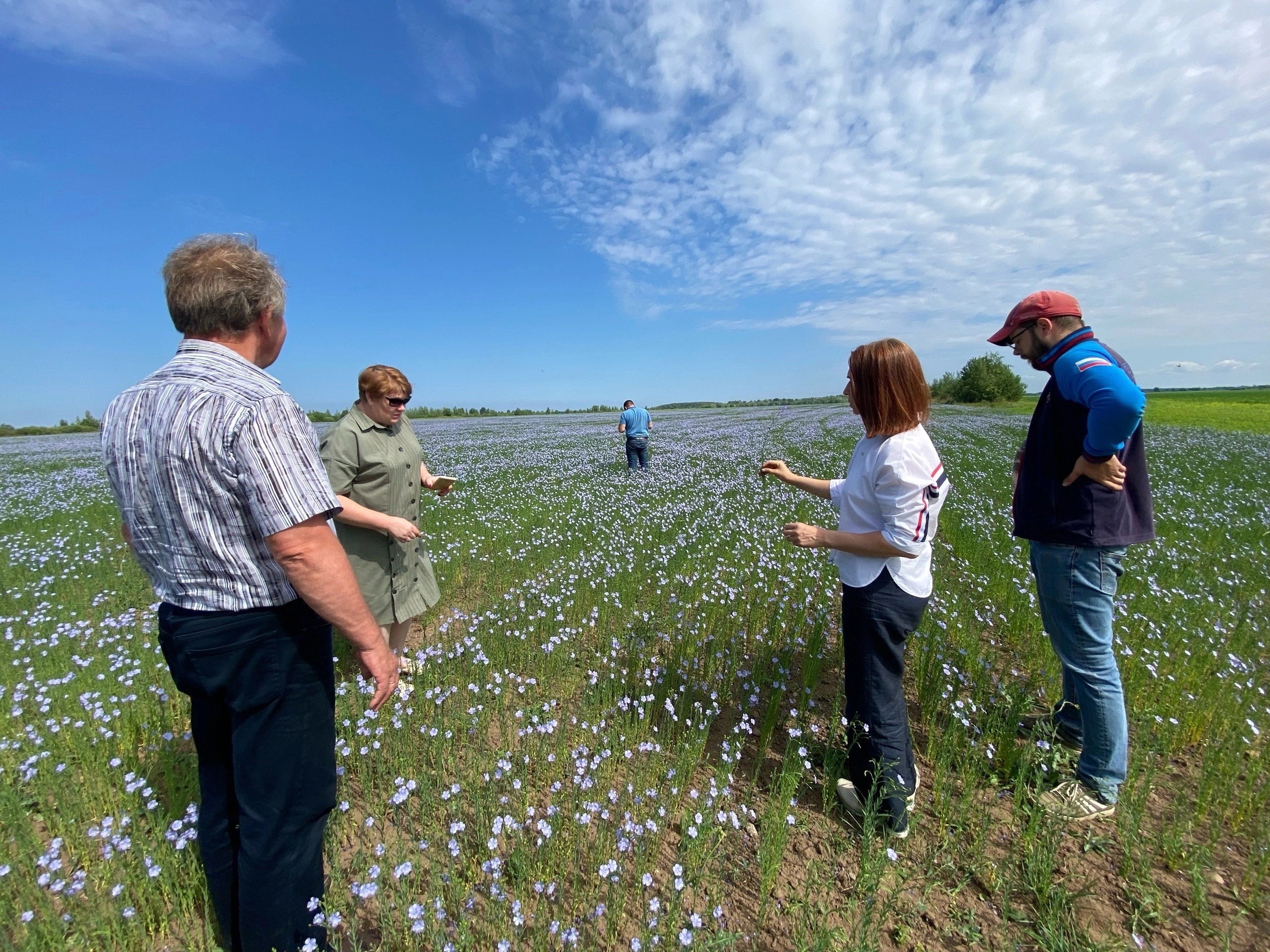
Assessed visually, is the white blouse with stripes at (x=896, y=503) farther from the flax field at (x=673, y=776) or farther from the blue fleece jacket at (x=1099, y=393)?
the flax field at (x=673, y=776)

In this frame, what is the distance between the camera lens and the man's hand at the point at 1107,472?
2459 millimetres

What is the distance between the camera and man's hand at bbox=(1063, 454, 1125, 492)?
2459 mm

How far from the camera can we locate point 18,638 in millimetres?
4520

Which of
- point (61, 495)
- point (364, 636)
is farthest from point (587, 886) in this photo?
point (61, 495)

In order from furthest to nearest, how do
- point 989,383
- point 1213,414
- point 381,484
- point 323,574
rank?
point 989,383
point 1213,414
point 381,484
point 323,574

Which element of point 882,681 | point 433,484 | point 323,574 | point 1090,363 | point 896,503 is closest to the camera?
point 323,574

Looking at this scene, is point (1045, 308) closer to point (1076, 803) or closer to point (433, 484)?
point (1076, 803)

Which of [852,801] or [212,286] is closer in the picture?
[212,286]

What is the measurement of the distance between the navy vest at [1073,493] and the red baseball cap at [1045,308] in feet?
0.97

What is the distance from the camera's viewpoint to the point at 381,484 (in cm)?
337

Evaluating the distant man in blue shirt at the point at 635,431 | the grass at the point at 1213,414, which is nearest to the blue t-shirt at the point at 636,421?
the distant man in blue shirt at the point at 635,431

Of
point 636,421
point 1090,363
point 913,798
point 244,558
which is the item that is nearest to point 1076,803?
point 913,798

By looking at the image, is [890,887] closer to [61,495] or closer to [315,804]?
[315,804]

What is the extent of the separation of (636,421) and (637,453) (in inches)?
46.5
